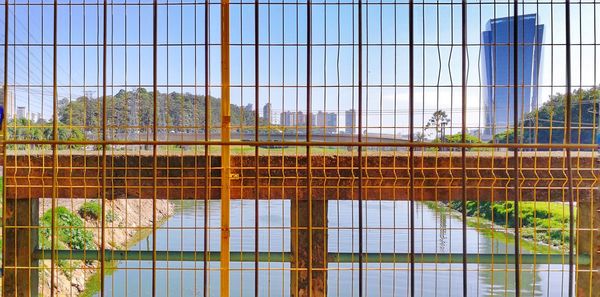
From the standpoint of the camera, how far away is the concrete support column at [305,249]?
3979mm

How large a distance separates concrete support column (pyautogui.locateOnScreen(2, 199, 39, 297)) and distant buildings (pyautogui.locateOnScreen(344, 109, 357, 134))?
9.59ft

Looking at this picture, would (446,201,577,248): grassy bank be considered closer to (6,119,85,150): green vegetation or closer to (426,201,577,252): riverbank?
(426,201,577,252): riverbank

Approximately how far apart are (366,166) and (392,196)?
35 centimetres

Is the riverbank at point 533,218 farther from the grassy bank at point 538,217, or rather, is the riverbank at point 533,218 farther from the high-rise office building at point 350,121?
the high-rise office building at point 350,121

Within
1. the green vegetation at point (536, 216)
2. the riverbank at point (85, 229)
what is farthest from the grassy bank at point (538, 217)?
the riverbank at point (85, 229)

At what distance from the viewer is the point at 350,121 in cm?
395

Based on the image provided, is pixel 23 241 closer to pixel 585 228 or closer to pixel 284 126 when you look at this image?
pixel 284 126

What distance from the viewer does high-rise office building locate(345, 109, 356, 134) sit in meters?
3.90

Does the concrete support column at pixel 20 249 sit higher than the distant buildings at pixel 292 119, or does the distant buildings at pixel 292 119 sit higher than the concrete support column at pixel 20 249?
the distant buildings at pixel 292 119

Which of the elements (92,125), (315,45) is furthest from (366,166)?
(92,125)

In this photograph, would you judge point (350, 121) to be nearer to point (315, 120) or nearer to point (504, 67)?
point (315, 120)

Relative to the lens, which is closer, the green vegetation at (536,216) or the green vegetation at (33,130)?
the green vegetation at (33,130)

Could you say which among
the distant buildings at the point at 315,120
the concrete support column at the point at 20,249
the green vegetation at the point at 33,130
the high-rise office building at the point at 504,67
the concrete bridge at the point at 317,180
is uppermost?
the high-rise office building at the point at 504,67

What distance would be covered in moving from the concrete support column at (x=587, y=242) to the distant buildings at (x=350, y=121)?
2122mm
